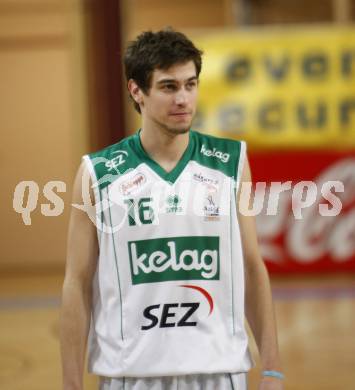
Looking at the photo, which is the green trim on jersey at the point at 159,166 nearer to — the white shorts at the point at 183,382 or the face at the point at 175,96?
the face at the point at 175,96

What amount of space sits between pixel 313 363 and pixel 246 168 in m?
3.09

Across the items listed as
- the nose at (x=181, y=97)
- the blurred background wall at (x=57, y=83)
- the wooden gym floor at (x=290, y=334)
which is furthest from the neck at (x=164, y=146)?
the blurred background wall at (x=57, y=83)

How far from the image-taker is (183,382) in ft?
7.97

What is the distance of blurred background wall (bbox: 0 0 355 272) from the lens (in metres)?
10.7

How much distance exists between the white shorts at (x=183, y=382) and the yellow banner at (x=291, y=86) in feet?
22.7

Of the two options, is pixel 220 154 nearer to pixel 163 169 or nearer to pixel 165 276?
pixel 163 169

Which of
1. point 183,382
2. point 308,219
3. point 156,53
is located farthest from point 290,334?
point 156,53

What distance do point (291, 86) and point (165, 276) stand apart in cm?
715

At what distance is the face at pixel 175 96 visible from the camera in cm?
242

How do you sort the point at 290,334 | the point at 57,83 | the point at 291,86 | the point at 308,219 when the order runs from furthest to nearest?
the point at 57,83
the point at 291,86
the point at 308,219
the point at 290,334

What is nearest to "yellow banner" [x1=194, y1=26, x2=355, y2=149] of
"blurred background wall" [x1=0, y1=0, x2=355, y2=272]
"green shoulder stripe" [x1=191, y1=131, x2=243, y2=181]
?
"blurred background wall" [x1=0, y1=0, x2=355, y2=272]

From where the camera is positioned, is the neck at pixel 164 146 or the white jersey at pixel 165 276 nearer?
the white jersey at pixel 165 276

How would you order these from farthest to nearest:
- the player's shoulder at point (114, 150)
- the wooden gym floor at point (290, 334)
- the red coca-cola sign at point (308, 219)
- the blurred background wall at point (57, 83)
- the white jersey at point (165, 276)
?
the blurred background wall at point (57, 83), the red coca-cola sign at point (308, 219), the wooden gym floor at point (290, 334), the player's shoulder at point (114, 150), the white jersey at point (165, 276)

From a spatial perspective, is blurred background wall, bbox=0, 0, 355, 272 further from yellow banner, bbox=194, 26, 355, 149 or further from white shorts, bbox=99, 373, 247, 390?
white shorts, bbox=99, 373, 247, 390
